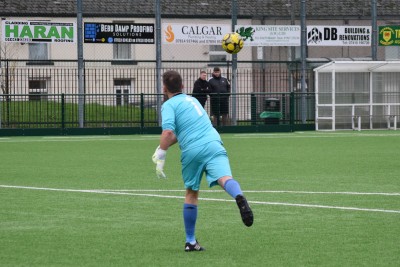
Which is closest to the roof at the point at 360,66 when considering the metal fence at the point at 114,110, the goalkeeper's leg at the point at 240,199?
the metal fence at the point at 114,110

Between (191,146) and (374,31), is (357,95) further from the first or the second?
(191,146)

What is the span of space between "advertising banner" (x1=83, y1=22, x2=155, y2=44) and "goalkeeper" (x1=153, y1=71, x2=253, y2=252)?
21986 mm

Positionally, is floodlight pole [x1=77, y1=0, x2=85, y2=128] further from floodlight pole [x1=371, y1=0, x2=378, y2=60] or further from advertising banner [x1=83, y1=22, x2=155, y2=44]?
floodlight pole [x1=371, y1=0, x2=378, y2=60]

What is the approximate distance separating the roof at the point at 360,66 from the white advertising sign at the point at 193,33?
3286 millimetres

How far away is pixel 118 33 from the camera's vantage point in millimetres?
30594

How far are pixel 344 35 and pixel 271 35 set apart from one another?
2.63m

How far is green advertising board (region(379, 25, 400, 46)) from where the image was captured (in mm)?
33031

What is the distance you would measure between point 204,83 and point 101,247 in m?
20.9

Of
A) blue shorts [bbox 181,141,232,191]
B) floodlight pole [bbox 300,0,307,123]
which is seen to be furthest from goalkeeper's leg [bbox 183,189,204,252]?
floodlight pole [bbox 300,0,307,123]

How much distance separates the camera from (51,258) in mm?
8180

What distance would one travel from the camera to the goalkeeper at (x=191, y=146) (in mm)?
8492

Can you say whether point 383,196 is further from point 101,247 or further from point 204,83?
point 204,83

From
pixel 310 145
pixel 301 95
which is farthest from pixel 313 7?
pixel 310 145

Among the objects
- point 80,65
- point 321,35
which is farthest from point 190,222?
point 321,35
